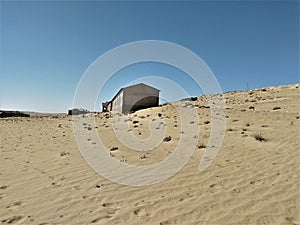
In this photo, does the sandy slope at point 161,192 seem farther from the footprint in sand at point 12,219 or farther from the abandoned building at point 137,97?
the abandoned building at point 137,97

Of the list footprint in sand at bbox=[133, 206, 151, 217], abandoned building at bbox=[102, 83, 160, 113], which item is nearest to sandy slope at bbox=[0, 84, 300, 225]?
→ footprint in sand at bbox=[133, 206, 151, 217]

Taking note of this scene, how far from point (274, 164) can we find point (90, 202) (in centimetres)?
381

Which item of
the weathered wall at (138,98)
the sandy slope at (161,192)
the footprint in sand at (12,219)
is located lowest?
the footprint in sand at (12,219)

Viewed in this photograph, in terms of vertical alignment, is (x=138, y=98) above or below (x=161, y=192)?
above

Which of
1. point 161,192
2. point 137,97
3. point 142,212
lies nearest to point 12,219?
point 142,212

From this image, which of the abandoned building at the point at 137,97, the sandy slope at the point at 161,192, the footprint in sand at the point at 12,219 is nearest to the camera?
the footprint in sand at the point at 12,219

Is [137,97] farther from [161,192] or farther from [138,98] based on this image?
[161,192]

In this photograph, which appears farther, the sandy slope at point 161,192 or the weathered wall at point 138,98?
the weathered wall at point 138,98

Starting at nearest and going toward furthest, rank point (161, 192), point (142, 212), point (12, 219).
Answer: point (12, 219)
point (142, 212)
point (161, 192)

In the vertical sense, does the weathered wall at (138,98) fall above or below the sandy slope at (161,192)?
above

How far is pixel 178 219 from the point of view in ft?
11.2

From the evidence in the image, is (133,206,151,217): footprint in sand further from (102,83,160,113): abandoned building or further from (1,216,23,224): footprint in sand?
(102,83,160,113): abandoned building

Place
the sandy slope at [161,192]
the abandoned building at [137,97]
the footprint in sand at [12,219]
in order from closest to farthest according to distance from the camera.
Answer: the footprint in sand at [12,219] → the sandy slope at [161,192] → the abandoned building at [137,97]

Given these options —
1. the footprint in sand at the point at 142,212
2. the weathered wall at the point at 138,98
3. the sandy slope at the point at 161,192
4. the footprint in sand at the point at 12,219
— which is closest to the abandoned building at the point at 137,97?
the weathered wall at the point at 138,98
